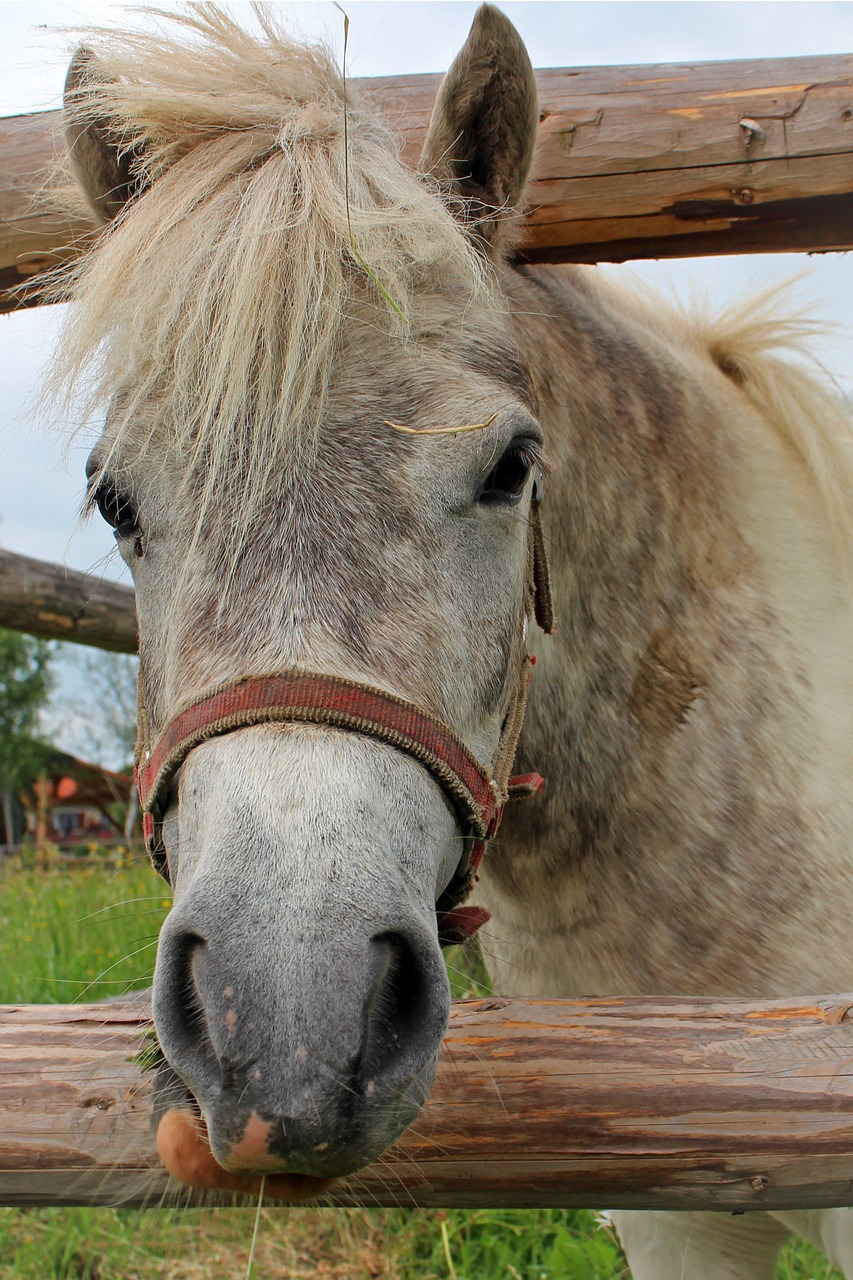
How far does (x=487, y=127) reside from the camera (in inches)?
70.1

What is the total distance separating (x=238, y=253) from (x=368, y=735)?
77 cm

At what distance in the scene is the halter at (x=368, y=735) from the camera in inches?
47.2

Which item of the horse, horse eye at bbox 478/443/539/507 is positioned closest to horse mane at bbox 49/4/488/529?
the horse

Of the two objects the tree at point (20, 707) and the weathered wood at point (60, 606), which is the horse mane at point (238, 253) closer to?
the weathered wood at point (60, 606)

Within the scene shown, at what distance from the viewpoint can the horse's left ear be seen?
1683 mm

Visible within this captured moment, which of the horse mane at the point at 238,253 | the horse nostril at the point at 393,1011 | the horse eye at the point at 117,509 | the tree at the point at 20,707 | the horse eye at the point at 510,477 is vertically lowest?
the horse nostril at the point at 393,1011

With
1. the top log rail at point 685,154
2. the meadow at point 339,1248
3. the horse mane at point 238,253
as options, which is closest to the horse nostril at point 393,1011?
the horse mane at point 238,253

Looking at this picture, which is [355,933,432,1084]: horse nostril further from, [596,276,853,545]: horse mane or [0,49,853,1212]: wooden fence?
[596,276,853,545]: horse mane

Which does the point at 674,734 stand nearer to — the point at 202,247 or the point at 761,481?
the point at 761,481

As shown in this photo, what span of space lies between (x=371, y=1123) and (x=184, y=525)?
0.83 metres

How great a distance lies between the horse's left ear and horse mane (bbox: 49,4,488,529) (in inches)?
3.8

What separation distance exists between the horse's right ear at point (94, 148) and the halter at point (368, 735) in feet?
3.10

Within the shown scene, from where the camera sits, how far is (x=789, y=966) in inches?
75.0

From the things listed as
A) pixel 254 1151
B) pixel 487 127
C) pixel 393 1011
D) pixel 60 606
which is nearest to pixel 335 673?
pixel 393 1011
